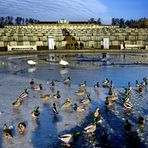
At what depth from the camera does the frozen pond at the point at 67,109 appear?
49.5ft

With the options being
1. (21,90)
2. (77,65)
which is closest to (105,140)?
(21,90)

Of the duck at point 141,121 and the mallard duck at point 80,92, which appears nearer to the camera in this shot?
the duck at point 141,121

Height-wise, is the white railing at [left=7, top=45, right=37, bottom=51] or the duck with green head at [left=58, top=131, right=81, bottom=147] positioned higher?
the white railing at [left=7, top=45, right=37, bottom=51]

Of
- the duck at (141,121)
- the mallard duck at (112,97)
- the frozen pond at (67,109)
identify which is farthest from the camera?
the mallard duck at (112,97)

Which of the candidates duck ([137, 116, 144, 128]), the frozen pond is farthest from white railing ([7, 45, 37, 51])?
duck ([137, 116, 144, 128])

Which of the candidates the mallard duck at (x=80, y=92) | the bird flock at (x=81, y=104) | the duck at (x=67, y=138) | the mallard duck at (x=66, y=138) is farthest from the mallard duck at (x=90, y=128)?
the mallard duck at (x=80, y=92)

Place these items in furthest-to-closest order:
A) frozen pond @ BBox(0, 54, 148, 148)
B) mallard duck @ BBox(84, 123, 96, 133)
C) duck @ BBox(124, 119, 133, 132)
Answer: duck @ BBox(124, 119, 133, 132), mallard duck @ BBox(84, 123, 96, 133), frozen pond @ BBox(0, 54, 148, 148)

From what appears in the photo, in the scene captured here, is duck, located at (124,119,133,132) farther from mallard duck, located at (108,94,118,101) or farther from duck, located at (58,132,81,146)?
mallard duck, located at (108,94,118,101)

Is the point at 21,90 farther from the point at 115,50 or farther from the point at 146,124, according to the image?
the point at 115,50

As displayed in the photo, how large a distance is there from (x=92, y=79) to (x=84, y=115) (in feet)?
33.4

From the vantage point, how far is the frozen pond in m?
15.1

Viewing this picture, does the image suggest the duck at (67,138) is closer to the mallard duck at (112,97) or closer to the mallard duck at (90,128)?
the mallard duck at (90,128)

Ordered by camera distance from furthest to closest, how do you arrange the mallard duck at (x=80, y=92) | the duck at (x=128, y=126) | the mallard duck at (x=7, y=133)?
the mallard duck at (x=80, y=92), the duck at (x=128, y=126), the mallard duck at (x=7, y=133)

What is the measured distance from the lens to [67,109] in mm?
19656
